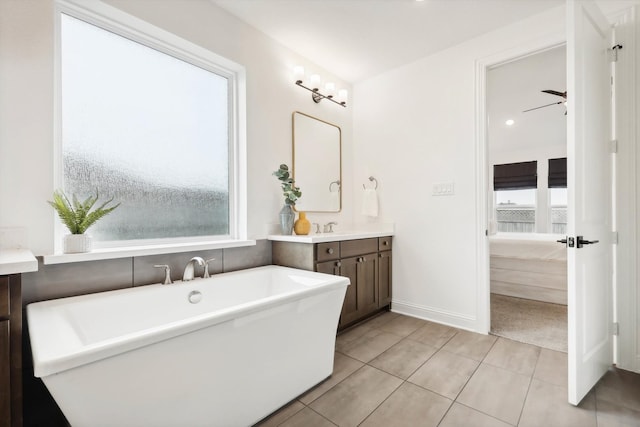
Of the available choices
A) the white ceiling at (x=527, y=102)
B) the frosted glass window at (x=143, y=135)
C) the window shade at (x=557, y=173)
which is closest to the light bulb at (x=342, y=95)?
the frosted glass window at (x=143, y=135)

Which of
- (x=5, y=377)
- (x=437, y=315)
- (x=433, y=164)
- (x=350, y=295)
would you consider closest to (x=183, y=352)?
(x=5, y=377)

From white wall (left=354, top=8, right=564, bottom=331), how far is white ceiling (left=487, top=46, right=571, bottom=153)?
0.43 metres

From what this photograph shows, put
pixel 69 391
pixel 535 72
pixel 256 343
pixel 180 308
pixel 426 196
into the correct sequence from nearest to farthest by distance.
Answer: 1. pixel 69 391
2. pixel 256 343
3. pixel 180 308
4. pixel 426 196
5. pixel 535 72

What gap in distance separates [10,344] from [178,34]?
6.28 feet

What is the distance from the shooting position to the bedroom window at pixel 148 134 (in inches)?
67.2

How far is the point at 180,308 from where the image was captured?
178cm

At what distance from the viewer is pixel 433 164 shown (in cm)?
276

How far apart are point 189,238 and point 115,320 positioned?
75cm

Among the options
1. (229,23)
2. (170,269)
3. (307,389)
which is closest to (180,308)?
(170,269)

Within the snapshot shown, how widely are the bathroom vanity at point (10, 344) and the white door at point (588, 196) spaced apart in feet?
7.71

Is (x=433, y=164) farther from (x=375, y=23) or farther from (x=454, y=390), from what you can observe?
(x=454, y=390)

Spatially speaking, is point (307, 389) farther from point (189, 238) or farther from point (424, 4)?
point (424, 4)

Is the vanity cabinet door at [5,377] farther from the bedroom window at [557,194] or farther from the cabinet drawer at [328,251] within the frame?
the bedroom window at [557,194]

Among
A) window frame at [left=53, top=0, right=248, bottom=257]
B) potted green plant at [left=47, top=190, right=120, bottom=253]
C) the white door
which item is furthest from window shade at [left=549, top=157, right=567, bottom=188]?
potted green plant at [left=47, top=190, right=120, bottom=253]
